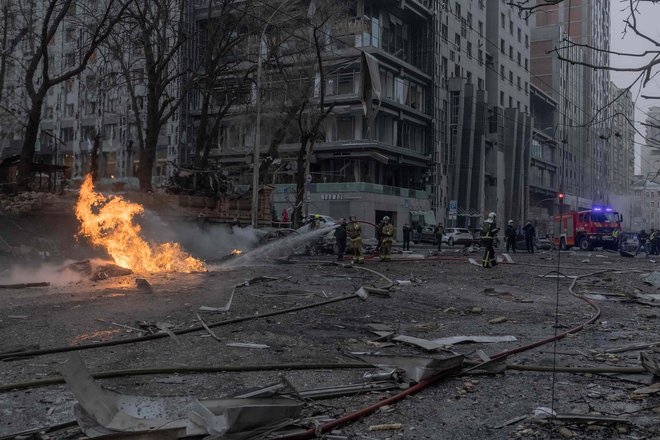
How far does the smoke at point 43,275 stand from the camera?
1411 centimetres

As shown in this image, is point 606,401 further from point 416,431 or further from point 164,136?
point 164,136

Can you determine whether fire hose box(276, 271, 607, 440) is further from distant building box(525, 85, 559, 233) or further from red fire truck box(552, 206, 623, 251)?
distant building box(525, 85, 559, 233)

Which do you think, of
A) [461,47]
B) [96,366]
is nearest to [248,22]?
[96,366]

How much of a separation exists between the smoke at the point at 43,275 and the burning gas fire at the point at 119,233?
1.48 meters

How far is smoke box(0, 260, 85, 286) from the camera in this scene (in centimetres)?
1411

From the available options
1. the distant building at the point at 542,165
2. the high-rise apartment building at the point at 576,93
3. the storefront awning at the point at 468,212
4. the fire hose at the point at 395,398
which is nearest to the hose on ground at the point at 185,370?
the fire hose at the point at 395,398

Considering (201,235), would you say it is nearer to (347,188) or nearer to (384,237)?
(384,237)

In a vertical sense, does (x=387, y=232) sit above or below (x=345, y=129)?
below

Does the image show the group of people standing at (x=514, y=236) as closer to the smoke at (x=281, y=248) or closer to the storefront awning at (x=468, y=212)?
the smoke at (x=281, y=248)

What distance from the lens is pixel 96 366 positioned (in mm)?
6098

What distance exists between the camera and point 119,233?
17.2 m

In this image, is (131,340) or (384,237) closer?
(131,340)

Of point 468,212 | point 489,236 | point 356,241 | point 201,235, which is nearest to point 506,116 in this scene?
point 468,212

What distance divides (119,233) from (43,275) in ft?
8.76
